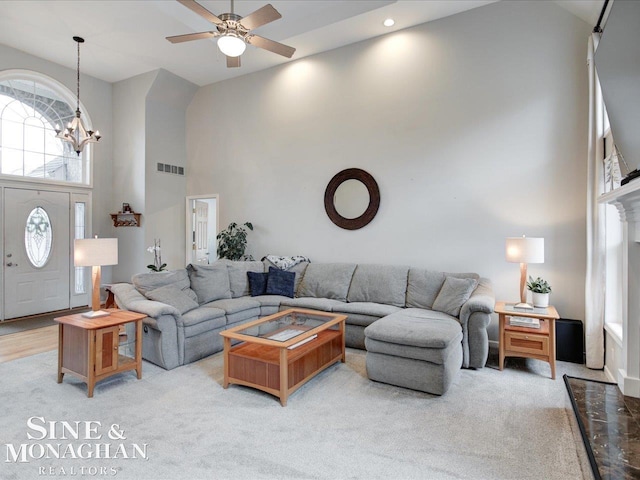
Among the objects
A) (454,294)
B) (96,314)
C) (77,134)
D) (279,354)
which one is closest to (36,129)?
(77,134)

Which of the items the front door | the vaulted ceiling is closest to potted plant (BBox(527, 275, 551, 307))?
the vaulted ceiling

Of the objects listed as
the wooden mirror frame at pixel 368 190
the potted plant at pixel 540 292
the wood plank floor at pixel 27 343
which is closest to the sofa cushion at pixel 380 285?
the wooden mirror frame at pixel 368 190

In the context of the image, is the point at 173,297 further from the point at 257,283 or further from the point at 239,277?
the point at 257,283

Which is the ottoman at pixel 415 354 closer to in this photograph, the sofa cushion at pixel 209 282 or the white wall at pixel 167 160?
the sofa cushion at pixel 209 282

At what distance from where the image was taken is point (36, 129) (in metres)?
5.91

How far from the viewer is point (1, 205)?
18.0ft

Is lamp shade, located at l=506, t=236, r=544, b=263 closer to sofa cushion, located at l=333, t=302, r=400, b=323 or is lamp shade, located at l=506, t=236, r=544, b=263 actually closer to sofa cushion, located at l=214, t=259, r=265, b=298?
sofa cushion, located at l=333, t=302, r=400, b=323

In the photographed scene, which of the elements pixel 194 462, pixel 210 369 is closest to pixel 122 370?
pixel 210 369

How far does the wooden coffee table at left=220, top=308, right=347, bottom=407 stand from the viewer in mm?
2973

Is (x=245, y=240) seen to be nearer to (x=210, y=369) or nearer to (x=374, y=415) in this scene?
(x=210, y=369)

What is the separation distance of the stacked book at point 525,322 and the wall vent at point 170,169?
607 cm

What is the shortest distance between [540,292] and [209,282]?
12.6 ft

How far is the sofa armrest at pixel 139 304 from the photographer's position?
11.6 ft

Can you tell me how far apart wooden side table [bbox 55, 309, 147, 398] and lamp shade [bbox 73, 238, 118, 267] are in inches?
20.3
